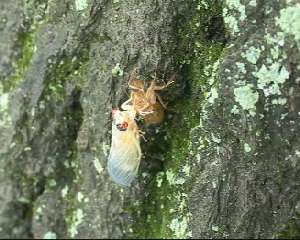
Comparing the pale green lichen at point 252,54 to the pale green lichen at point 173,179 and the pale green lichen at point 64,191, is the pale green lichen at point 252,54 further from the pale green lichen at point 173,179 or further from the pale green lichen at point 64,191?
the pale green lichen at point 64,191

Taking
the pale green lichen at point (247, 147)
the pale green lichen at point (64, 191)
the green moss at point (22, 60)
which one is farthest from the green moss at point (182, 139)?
the green moss at point (22, 60)

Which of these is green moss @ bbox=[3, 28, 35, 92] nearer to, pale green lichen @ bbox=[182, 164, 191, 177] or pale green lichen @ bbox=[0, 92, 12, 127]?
pale green lichen @ bbox=[0, 92, 12, 127]

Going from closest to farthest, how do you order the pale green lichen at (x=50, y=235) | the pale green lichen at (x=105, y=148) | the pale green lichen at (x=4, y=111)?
1. the pale green lichen at (x=105, y=148)
2. the pale green lichen at (x=4, y=111)
3. the pale green lichen at (x=50, y=235)

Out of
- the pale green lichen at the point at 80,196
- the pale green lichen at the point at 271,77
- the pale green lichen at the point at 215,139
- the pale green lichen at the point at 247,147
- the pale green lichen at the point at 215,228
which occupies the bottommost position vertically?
the pale green lichen at the point at 215,228

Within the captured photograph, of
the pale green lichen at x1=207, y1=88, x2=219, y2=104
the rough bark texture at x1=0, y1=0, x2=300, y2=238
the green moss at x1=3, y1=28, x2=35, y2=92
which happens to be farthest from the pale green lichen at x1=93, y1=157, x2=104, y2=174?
the pale green lichen at x1=207, y1=88, x2=219, y2=104

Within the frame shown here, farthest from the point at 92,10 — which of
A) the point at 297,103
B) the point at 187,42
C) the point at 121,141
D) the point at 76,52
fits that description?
the point at 297,103

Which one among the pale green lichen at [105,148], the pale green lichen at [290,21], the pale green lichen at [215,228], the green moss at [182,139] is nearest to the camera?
the pale green lichen at [290,21]
